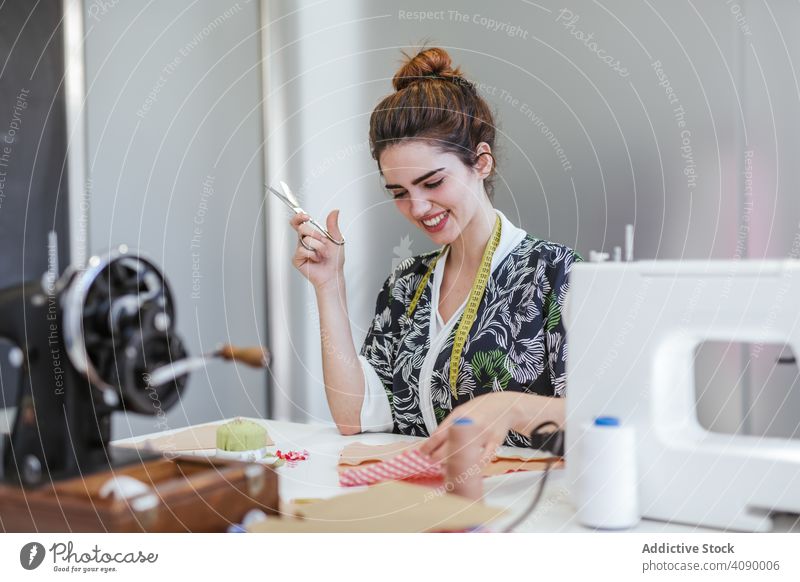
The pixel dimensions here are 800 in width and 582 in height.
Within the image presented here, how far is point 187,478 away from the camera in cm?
57

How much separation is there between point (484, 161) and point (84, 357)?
640 millimetres

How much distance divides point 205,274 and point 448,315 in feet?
1.19

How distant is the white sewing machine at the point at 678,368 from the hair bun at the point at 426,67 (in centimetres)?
49

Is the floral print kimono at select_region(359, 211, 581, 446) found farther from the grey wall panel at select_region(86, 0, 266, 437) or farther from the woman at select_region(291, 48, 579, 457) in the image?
the grey wall panel at select_region(86, 0, 266, 437)

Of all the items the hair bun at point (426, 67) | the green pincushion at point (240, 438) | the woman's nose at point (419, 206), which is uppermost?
the hair bun at point (426, 67)

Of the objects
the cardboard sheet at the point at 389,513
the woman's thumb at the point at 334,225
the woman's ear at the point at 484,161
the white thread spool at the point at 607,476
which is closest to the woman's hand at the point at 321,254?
the woman's thumb at the point at 334,225

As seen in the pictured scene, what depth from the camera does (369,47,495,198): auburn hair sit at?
3.16 ft

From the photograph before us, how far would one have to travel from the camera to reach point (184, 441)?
81 centimetres

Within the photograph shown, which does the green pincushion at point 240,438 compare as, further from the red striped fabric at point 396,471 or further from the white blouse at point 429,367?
the white blouse at point 429,367

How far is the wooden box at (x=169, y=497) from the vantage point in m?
0.56

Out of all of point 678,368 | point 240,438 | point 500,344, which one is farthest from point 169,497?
point 500,344

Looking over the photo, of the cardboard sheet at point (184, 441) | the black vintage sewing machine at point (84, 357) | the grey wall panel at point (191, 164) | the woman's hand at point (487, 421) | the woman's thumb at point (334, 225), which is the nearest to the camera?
the black vintage sewing machine at point (84, 357)

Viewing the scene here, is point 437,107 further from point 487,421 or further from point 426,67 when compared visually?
point 487,421

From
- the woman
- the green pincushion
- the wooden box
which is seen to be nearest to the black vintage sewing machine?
the wooden box
